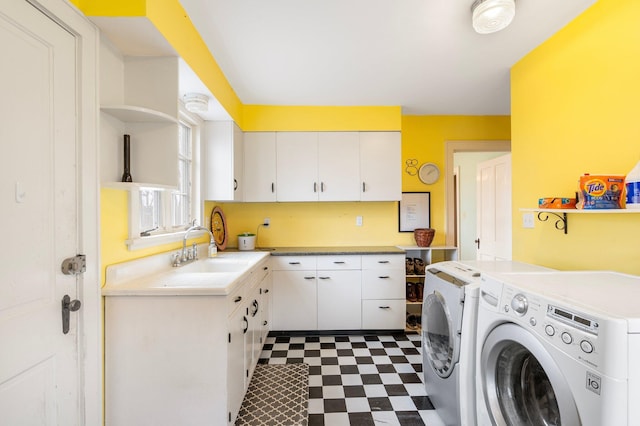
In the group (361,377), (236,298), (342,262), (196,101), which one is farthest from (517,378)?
(196,101)

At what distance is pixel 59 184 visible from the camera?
120 cm

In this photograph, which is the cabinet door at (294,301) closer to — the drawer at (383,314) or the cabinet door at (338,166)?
the drawer at (383,314)

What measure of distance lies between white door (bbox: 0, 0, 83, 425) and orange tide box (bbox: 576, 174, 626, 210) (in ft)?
8.13

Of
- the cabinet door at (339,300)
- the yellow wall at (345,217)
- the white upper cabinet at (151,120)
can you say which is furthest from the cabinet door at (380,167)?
the white upper cabinet at (151,120)

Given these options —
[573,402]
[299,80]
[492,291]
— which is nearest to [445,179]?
[299,80]

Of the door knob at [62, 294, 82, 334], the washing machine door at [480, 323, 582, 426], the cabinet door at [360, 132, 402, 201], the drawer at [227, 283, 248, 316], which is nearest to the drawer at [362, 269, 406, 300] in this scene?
the cabinet door at [360, 132, 402, 201]

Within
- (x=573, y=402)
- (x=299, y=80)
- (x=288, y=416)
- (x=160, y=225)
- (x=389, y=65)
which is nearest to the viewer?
(x=573, y=402)

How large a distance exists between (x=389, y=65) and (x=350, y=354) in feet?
8.23

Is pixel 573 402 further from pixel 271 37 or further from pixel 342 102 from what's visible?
pixel 342 102

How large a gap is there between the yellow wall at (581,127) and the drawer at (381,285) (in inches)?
44.7

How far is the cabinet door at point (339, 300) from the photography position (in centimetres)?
299

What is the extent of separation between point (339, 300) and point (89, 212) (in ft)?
7.46

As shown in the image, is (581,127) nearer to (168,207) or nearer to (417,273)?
(417,273)

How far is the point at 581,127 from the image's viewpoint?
5.74 feet
